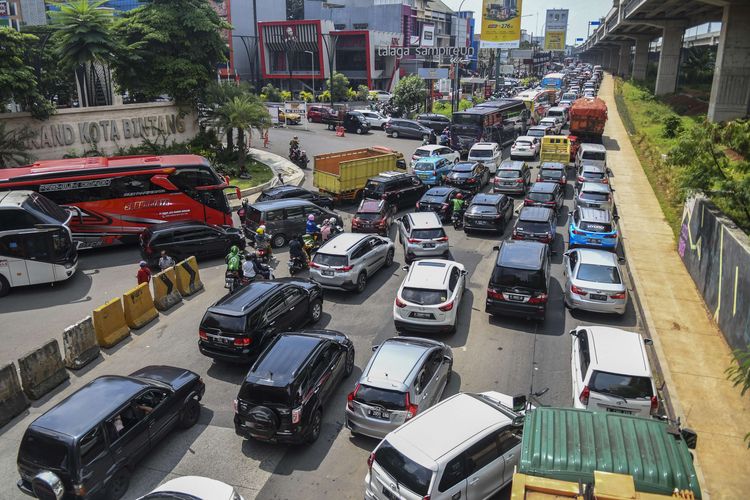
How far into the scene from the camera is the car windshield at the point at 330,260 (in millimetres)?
16734

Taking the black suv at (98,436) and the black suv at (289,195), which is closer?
the black suv at (98,436)

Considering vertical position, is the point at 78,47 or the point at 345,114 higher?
the point at 78,47

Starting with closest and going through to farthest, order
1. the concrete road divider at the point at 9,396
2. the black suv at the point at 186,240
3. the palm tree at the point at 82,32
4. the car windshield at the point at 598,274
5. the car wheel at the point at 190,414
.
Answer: the car wheel at the point at 190,414 → the concrete road divider at the point at 9,396 → the car windshield at the point at 598,274 → the black suv at the point at 186,240 → the palm tree at the point at 82,32

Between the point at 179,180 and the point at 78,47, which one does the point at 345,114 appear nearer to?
the point at 78,47

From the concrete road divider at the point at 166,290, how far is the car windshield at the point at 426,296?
7046 millimetres

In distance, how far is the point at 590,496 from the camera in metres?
5.99

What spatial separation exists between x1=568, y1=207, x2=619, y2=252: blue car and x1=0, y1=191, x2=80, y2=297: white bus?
16797 mm

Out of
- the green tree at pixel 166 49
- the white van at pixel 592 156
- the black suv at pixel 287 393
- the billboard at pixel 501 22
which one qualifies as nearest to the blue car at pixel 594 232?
the black suv at pixel 287 393

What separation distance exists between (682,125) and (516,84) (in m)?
74.1

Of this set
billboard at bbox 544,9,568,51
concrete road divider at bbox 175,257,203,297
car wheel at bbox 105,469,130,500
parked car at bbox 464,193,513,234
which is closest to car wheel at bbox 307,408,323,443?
car wheel at bbox 105,469,130,500

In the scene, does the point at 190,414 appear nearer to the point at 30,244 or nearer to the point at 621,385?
A: the point at 621,385

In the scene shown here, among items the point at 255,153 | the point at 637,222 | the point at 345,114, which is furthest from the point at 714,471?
the point at 345,114

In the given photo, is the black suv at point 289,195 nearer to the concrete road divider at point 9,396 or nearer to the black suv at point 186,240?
the black suv at point 186,240

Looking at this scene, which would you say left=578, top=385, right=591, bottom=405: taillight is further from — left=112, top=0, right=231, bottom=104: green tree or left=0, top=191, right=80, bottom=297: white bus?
left=112, top=0, right=231, bottom=104: green tree
